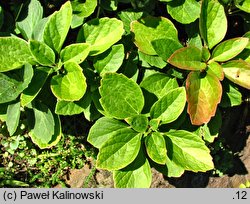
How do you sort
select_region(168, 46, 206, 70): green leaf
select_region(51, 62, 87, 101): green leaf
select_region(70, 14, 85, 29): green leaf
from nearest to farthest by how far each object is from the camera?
select_region(51, 62, 87, 101): green leaf < select_region(168, 46, 206, 70): green leaf < select_region(70, 14, 85, 29): green leaf

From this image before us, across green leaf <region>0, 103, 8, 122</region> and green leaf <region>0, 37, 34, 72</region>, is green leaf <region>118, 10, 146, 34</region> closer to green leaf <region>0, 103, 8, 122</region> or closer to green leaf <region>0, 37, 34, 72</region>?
green leaf <region>0, 37, 34, 72</region>

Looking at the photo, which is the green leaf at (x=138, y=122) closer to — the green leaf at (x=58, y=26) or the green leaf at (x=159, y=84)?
the green leaf at (x=159, y=84)

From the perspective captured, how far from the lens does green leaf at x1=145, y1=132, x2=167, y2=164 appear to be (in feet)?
5.41

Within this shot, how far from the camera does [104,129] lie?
176 cm

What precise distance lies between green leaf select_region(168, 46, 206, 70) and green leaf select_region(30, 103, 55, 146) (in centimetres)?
53

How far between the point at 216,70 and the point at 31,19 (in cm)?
76

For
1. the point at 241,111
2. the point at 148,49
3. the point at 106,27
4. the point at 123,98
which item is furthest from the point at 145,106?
the point at 241,111

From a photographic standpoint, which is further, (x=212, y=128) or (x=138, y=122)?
(x=212, y=128)

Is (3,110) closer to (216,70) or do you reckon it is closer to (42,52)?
(42,52)

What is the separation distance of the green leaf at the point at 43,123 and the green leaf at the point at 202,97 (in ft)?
1.82

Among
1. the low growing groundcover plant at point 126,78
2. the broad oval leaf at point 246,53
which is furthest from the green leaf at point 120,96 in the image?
the broad oval leaf at point 246,53

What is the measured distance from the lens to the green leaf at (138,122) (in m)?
1.68

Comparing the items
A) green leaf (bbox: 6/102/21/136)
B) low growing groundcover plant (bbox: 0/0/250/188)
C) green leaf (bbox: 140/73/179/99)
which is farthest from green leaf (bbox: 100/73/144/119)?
green leaf (bbox: 6/102/21/136)

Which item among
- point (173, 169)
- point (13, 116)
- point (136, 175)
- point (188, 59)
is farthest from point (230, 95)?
point (13, 116)
